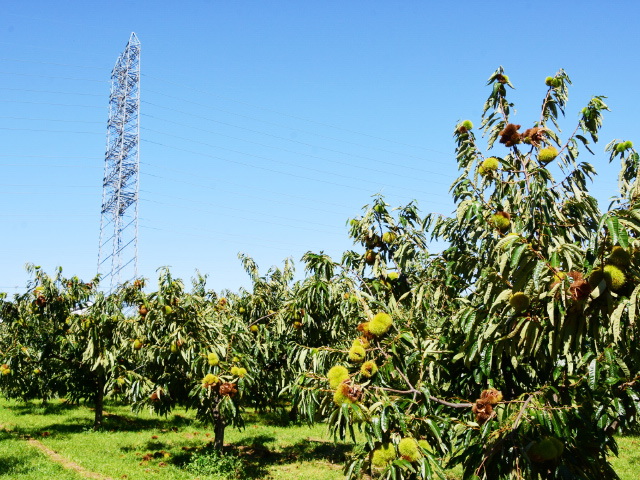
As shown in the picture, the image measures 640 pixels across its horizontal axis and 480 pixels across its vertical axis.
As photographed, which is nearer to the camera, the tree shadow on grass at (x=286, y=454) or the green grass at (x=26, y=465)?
the green grass at (x=26, y=465)

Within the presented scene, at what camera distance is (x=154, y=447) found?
883 centimetres

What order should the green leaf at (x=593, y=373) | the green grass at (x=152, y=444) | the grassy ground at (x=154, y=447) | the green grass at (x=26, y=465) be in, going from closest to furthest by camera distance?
the green leaf at (x=593, y=373) → the green grass at (x=26, y=465) → the grassy ground at (x=154, y=447) → the green grass at (x=152, y=444)

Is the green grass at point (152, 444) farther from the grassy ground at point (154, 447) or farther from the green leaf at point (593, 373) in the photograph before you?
the green leaf at point (593, 373)

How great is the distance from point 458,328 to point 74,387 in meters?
10.4

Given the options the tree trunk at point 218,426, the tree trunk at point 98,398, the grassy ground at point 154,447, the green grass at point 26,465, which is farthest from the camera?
the tree trunk at point 98,398

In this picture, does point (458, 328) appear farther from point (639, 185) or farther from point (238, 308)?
point (238, 308)

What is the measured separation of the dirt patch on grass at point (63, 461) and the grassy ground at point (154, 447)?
8 centimetres

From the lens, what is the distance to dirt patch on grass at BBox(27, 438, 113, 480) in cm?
669

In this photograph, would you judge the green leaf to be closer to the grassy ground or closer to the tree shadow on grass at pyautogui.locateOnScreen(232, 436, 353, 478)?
the grassy ground

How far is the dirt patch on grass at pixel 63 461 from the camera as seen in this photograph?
6.69 metres

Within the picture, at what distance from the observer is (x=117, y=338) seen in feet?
28.8

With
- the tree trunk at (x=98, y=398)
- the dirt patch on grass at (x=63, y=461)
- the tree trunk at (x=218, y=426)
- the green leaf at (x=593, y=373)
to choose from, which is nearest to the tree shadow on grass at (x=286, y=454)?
the tree trunk at (x=218, y=426)

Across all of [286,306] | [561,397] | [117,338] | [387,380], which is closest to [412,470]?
[387,380]

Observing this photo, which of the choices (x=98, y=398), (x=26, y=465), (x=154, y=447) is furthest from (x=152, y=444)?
(x=26, y=465)
